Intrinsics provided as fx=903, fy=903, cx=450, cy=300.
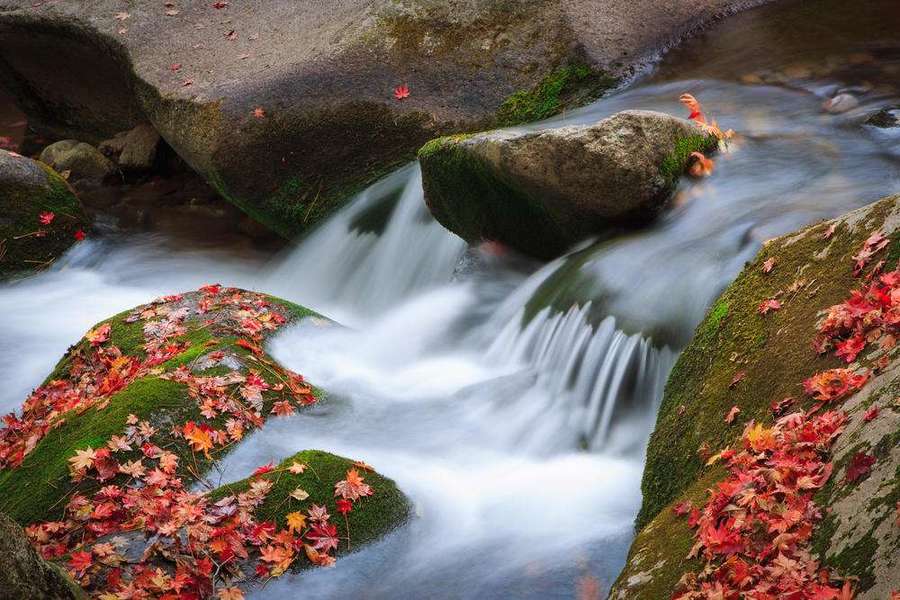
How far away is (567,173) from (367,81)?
400 centimetres

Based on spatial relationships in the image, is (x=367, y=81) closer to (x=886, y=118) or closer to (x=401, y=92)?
(x=401, y=92)

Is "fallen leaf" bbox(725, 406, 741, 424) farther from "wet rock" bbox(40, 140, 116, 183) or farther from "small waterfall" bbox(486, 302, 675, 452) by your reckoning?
"wet rock" bbox(40, 140, 116, 183)

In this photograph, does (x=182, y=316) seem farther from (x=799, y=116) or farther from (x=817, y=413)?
(x=799, y=116)

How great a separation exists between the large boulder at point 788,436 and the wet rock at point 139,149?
1016 centimetres

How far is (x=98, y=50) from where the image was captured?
1214 cm

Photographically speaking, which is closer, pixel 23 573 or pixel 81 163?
pixel 23 573

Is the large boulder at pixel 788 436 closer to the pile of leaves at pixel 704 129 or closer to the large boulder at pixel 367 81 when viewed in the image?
the pile of leaves at pixel 704 129

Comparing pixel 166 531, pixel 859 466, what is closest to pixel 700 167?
pixel 859 466

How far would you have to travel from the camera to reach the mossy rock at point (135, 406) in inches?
196

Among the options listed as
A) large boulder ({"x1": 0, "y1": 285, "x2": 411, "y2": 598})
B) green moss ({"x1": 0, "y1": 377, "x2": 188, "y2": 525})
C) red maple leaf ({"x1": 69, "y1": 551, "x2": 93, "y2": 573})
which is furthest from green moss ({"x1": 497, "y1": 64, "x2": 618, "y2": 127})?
red maple leaf ({"x1": 69, "y1": 551, "x2": 93, "y2": 573})

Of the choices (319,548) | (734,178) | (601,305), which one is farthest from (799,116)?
(319,548)

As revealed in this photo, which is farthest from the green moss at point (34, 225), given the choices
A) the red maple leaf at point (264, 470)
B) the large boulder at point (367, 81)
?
the red maple leaf at point (264, 470)

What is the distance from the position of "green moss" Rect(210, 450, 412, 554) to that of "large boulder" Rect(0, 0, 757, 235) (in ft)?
18.3

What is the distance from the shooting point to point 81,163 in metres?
13.1
